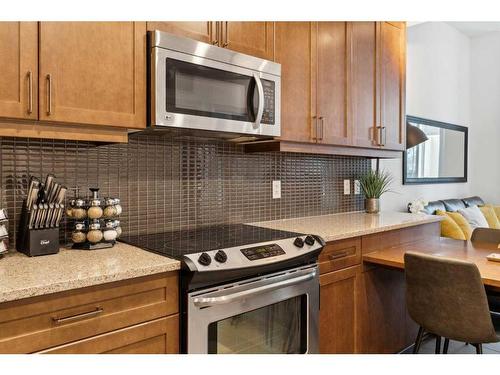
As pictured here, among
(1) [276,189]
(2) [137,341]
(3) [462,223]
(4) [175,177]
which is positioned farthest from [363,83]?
(2) [137,341]

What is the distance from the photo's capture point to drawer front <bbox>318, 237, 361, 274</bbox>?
2008 mm

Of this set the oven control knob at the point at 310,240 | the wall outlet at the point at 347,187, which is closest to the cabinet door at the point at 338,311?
the oven control knob at the point at 310,240

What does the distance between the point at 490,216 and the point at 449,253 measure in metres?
2.67

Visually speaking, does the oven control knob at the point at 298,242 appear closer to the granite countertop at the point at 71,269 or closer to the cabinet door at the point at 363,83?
the granite countertop at the point at 71,269

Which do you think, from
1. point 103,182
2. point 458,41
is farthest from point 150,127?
point 458,41

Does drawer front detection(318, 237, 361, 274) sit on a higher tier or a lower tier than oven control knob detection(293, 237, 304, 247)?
lower

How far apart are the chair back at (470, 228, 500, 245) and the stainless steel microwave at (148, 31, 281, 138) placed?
1.55 m

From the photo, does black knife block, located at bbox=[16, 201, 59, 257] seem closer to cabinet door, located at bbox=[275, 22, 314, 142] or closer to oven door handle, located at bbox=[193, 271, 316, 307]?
oven door handle, located at bbox=[193, 271, 316, 307]

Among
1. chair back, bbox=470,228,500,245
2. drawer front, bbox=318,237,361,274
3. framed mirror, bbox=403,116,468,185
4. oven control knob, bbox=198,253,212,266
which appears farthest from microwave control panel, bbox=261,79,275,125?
framed mirror, bbox=403,116,468,185

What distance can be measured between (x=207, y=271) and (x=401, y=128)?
2.19 metres

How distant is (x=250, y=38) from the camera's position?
199cm

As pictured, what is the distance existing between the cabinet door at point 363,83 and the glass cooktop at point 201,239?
3.38 feet

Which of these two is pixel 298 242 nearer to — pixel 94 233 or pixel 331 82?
pixel 94 233

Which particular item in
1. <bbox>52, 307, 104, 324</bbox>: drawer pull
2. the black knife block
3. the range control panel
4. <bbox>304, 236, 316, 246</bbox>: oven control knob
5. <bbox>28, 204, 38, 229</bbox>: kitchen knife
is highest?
<bbox>28, 204, 38, 229</bbox>: kitchen knife
